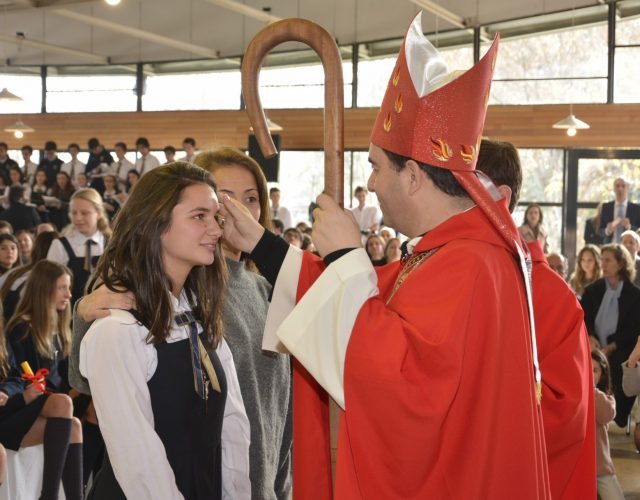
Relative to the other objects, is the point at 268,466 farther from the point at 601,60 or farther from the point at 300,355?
the point at 601,60

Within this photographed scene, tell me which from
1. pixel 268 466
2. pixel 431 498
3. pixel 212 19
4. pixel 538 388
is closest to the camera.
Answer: pixel 431 498

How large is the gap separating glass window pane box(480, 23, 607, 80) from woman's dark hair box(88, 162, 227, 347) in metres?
13.4

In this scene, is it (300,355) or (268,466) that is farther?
(268,466)

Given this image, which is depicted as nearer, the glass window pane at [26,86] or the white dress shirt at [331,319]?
the white dress shirt at [331,319]

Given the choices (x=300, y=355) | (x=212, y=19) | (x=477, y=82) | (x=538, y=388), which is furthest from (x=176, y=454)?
(x=212, y=19)

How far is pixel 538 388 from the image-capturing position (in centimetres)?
177

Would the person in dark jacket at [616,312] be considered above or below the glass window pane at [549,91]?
below

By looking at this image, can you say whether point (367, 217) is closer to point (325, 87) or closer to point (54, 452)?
point (54, 452)

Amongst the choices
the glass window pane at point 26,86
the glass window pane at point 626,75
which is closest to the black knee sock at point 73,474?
the glass window pane at point 626,75

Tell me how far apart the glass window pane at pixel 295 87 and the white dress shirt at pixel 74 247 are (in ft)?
35.0

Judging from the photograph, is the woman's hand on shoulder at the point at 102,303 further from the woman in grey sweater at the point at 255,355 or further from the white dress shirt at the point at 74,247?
the white dress shirt at the point at 74,247

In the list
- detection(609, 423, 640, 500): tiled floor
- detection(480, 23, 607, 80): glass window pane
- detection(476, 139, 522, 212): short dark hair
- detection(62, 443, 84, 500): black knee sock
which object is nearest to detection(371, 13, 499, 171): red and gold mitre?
detection(476, 139, 522, 212): short dark hair

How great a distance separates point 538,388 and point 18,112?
18758mm

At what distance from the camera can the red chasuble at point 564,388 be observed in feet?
6.29
